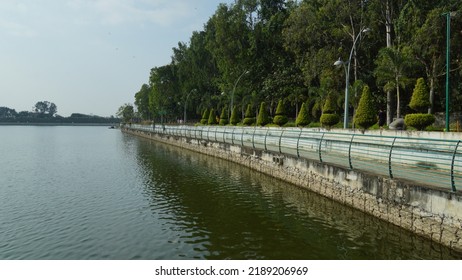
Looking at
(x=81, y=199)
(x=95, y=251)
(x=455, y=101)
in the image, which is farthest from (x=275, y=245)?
(x=455, y=101)

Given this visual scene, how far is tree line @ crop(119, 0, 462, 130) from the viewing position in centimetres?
3306

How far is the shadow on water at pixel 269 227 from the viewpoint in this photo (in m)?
7.90

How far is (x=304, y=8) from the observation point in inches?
1658

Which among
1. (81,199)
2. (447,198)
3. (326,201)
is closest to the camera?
(447,198)

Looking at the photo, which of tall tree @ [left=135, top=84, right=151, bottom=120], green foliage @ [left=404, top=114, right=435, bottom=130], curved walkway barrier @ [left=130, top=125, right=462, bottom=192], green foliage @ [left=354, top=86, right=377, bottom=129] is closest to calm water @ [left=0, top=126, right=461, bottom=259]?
curved walkway barrier @ [left=130, top=125, right=462, bottom=192]

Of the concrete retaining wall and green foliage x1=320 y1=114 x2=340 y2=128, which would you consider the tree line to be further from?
the concrete retaining wall

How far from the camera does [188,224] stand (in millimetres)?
10203

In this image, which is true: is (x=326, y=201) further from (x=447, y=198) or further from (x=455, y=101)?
(x=455, y=101)

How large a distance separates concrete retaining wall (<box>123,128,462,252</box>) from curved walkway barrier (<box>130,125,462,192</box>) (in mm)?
429

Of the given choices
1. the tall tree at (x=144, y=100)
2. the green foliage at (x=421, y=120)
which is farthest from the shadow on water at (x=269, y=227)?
the tall tree at (x=144, y=100)

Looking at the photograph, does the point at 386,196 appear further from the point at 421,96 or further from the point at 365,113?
the point at 421,96

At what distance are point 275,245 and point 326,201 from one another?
4836 mm

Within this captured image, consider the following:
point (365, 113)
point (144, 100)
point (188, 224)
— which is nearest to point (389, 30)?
point (365, 113)

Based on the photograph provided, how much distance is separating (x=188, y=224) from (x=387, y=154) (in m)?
7.88
